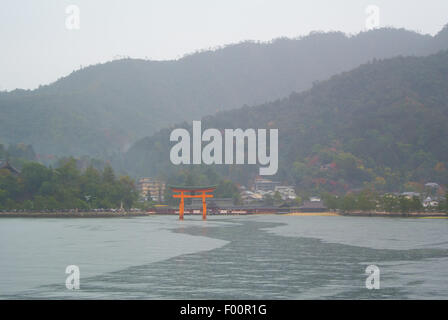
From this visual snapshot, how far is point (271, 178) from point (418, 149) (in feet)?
125

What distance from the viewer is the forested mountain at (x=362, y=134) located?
441 feet

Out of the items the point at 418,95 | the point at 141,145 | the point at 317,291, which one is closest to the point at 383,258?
the point at 317,291

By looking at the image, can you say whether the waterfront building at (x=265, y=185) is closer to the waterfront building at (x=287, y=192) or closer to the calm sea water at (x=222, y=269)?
the waterfront building at (x=287, y=192)

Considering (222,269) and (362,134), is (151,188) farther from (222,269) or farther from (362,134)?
(222,269)

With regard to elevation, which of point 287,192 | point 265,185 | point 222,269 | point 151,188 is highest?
point 265,185

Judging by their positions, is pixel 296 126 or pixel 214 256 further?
pixel 296 126

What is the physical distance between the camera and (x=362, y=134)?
155 m

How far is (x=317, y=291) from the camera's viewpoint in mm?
17000

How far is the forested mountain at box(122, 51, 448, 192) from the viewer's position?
441 feet

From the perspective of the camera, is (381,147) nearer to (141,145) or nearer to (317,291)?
(141,145)

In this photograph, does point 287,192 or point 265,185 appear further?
point 265,185

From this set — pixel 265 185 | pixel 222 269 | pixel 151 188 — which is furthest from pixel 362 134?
pixel 222 269

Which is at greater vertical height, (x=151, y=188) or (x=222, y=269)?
A: (x=151, y=188)
